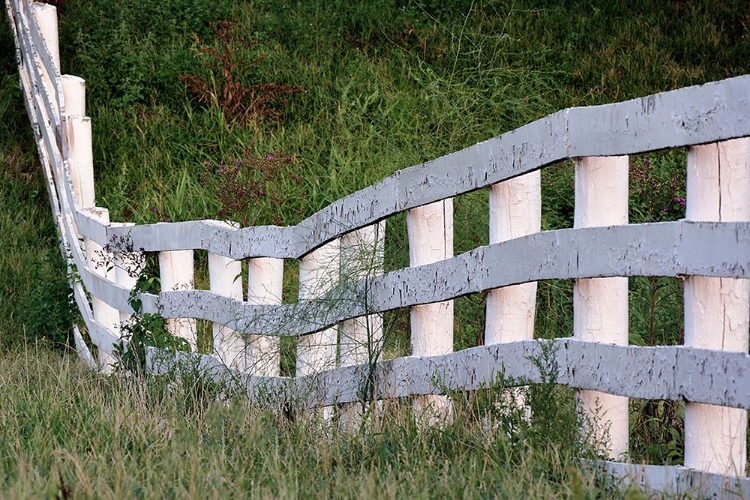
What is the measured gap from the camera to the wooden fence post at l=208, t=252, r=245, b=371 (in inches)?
182

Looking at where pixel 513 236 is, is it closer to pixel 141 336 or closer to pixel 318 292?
pixel 318 292

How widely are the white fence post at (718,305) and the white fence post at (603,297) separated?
0.26 m

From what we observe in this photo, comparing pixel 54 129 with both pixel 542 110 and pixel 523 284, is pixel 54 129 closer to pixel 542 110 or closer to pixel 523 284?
pixel 542 110

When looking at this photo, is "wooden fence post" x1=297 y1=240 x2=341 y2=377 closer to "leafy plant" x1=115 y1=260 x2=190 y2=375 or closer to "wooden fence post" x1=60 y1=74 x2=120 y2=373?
"leafy plant" x1=115 y1=260 x2=190 y2=375

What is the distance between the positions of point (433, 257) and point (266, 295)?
119cm

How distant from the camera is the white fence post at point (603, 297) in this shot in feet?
9.15

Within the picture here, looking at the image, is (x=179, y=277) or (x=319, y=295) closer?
(x=319, y=295)

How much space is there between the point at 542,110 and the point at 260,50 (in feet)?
9.91

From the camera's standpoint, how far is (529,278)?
2.99 metres

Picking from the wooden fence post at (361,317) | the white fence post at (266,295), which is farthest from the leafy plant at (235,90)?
the wooden fence post at (361,317)

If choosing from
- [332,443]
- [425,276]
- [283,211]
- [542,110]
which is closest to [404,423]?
[332,443]

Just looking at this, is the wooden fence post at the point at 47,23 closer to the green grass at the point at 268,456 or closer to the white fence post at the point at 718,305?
the green grass at the point at 268,456

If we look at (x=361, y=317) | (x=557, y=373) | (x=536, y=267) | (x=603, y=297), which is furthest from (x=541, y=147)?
(x=361, y=317)

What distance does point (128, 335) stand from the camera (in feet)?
17.2
